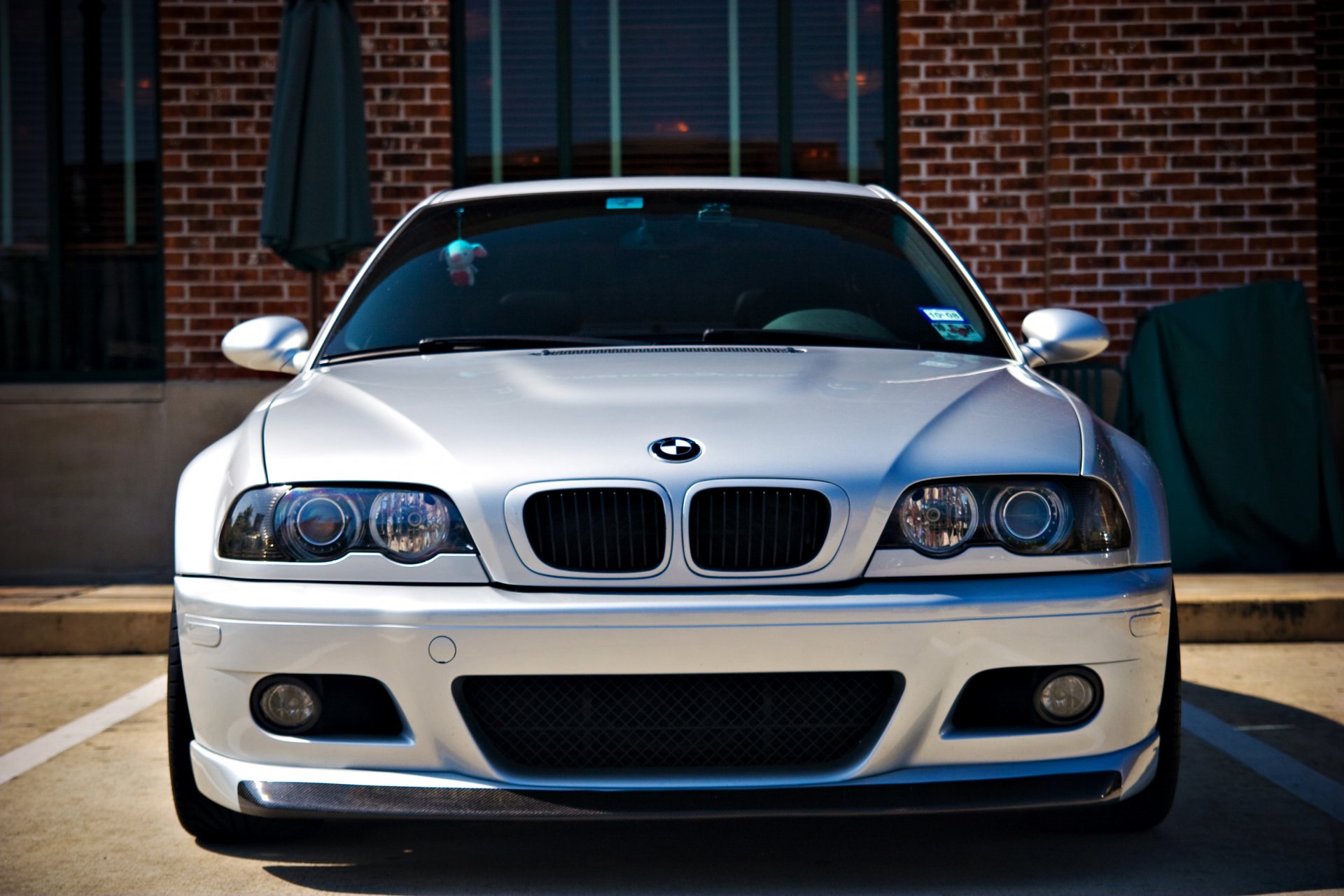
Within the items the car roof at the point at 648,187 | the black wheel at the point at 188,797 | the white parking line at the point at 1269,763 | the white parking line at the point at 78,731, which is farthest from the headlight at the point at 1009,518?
the white parking line at the point at 78,731

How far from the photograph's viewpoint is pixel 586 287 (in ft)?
13.1

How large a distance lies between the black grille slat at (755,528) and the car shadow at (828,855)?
0.63 meters

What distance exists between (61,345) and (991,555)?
687cm

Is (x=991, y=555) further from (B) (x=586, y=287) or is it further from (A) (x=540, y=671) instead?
(B) (x=586, y=287)

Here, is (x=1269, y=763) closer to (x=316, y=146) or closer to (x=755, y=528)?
(x=755, y=528)

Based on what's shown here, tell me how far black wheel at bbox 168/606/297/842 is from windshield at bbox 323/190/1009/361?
98 centimetres

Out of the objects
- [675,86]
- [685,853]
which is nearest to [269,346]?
[685,853]

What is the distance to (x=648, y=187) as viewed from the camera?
4.43 m

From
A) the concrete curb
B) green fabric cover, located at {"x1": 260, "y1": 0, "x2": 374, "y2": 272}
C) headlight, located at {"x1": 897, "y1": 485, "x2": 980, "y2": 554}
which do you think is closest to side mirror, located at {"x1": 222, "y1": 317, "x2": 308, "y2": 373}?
headlight, located at {"x1": 897, "y1": 485, "x2": 980, "y2": 554}

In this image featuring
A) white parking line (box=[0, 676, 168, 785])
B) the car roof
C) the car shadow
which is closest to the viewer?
the car shadow

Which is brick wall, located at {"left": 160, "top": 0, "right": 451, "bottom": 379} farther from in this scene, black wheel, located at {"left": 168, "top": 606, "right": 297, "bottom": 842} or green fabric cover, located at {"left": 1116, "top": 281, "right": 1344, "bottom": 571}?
black wheel, located at {"left": 168, "top": 606, "right": 297, "bottom": 842}

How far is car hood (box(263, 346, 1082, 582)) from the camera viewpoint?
2740mm

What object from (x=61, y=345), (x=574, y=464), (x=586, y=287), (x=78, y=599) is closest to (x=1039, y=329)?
(x=586, y=287)

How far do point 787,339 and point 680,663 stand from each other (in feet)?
3.96
